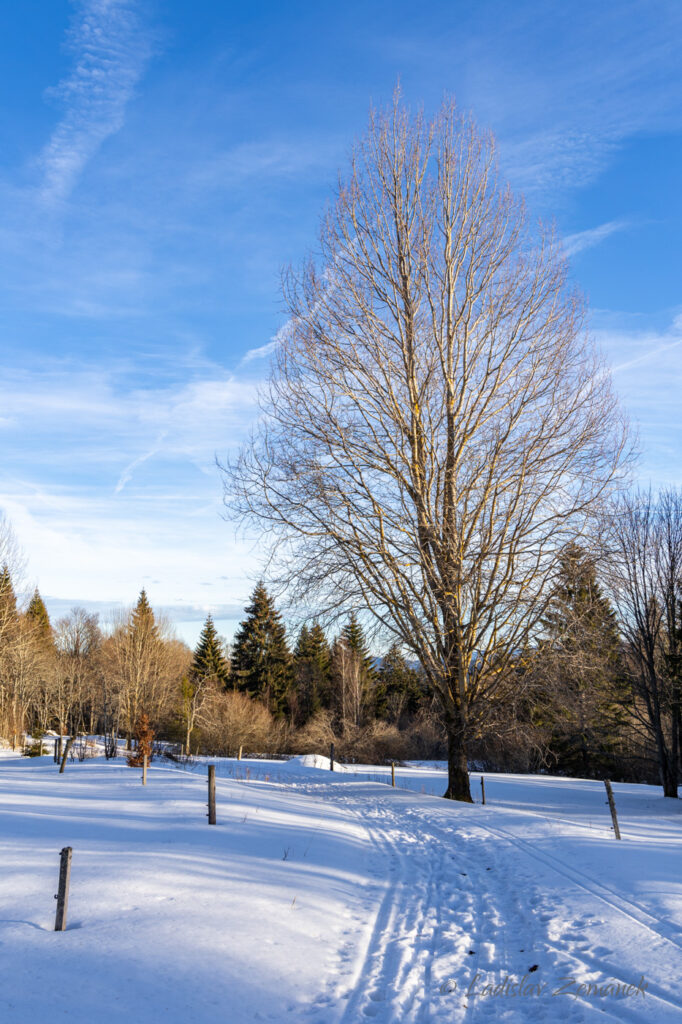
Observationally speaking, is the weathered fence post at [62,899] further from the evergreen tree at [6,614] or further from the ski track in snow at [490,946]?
the evergreen tree at [6,614]

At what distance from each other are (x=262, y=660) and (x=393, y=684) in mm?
33599

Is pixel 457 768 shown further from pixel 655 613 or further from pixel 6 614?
pixel 6 614

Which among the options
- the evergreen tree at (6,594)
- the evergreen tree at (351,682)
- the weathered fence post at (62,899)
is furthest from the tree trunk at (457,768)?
the evergreen tree at (6,594)

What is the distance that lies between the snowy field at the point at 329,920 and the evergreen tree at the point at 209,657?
41467 millimetres

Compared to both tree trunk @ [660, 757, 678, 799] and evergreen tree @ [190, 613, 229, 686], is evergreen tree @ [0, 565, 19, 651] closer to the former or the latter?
evergreen tree @ [190, 613, 229, 686]

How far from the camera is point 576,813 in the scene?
16.1 metres

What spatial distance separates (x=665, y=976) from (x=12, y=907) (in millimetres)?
5640

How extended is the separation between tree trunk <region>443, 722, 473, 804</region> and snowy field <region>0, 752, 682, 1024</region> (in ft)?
11.5

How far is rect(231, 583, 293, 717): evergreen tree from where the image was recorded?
5091cm

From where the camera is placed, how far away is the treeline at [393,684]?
1516cm

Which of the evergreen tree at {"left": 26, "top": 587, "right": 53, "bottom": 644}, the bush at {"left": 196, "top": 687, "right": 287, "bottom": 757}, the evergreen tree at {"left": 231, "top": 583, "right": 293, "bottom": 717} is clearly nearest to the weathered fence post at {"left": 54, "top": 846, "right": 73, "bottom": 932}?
the bush at {"left": 196, "top": 687, "right": 287, "bottom": 757}

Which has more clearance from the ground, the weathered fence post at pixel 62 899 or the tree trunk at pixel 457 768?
the weathered fence post at pixel 62 899

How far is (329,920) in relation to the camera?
6.16 m

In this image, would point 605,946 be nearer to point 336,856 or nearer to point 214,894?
point 214,894
